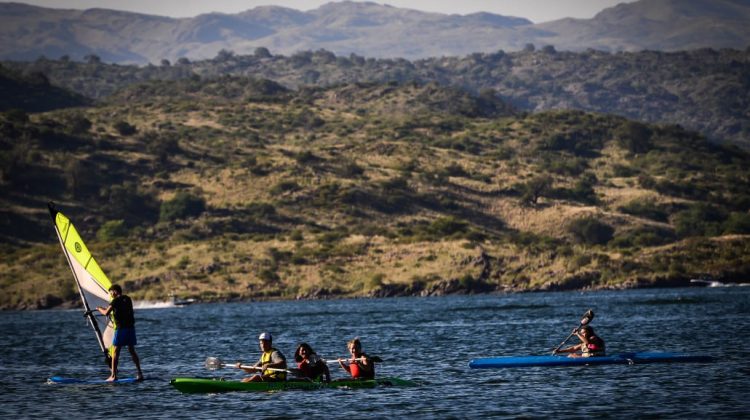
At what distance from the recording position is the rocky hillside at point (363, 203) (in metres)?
112

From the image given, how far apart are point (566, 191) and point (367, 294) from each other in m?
46.4

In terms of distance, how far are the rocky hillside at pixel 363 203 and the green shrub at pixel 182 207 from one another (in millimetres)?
175

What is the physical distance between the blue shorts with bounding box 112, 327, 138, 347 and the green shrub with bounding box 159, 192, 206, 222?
4022 inches

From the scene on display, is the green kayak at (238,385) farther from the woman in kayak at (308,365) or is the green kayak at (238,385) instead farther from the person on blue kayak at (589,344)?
the person on blue kayak at (589,344)

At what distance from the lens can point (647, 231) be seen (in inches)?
5266

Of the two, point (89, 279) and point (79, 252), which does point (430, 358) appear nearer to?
point (89, 279)

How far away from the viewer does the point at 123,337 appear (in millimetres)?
35688

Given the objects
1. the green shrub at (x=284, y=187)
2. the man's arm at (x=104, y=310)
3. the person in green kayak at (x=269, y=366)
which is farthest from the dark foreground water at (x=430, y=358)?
the green shrub at (x=284, y=187)

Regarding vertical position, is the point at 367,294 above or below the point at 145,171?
below

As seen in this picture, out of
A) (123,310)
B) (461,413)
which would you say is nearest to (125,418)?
(123,310)

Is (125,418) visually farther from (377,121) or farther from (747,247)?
(377,121)

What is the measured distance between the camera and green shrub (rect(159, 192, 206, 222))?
13712 centimetres

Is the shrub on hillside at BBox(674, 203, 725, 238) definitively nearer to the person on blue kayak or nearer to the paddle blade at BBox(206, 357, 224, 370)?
the person on blue kayak

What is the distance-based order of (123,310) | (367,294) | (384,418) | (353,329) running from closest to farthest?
(384,418)
(123,310)
(353,329)
(367,294)
